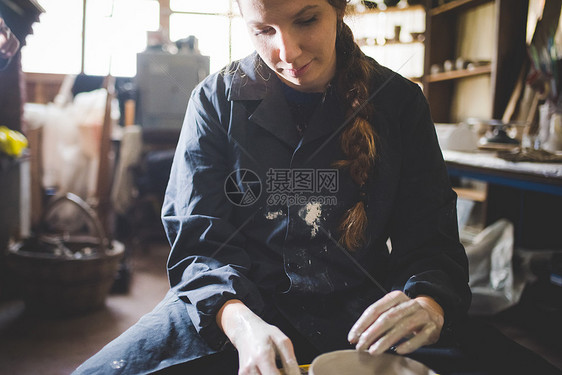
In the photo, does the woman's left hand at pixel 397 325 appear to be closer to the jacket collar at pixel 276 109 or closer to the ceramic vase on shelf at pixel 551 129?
the jacket collar at pixel 276 109

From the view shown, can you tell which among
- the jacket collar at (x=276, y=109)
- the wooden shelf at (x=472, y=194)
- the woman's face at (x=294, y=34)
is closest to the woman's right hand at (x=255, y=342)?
the jacket collar at (x=276, y=109)

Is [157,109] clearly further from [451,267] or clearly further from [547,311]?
[451,267]

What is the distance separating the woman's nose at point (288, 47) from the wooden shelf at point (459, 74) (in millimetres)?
2577

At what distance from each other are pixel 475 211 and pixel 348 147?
2.50 meters

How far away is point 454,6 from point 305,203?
321 cm

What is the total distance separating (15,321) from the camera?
2.27m

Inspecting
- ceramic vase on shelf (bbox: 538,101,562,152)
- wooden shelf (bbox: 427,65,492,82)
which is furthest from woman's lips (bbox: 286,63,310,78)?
wooden shelf (bbox: 427,65,492,82)

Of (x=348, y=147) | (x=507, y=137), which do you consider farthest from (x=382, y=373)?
(x=507, y=137)

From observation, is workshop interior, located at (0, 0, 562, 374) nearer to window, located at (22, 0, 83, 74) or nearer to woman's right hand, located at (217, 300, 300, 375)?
window, located at (22, 0, 83, 74)

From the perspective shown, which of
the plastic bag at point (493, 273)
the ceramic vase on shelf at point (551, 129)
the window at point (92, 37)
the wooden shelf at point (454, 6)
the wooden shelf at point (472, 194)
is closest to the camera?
the ceramic vase on shelf at point (551, 129)

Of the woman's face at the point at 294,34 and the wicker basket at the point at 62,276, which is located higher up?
the woman's face at the point at 294,34

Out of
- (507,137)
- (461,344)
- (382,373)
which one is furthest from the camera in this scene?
(507,137)

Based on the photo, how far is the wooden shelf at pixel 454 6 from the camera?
3533mm

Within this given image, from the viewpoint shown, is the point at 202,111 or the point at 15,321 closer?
the point at 202,111
